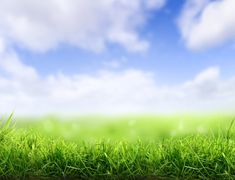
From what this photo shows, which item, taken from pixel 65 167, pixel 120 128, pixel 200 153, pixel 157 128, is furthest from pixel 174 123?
pixel 65 167

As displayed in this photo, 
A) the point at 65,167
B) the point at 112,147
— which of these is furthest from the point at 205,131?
the point at 65,167

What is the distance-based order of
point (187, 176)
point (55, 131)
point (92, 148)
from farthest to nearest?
point (55, 131), point (92, 148), point (187, 176)

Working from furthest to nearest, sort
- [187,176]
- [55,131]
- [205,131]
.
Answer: [55,131], [205,131], [187,176]

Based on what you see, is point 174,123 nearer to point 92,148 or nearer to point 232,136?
point 232,136

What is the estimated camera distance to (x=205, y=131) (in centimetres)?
414

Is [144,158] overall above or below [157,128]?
below

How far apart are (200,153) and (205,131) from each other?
19.6 inches

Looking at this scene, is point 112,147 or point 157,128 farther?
point 157,128

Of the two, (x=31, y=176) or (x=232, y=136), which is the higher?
(x=232, y=136)

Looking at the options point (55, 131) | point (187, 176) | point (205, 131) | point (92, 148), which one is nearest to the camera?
point (187, 176)

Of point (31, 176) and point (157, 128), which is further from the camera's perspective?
point (157, 128)

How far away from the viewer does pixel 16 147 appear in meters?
3.97

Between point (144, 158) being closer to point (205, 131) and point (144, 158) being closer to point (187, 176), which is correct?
point (187, 176)

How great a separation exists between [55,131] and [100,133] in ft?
1.54
